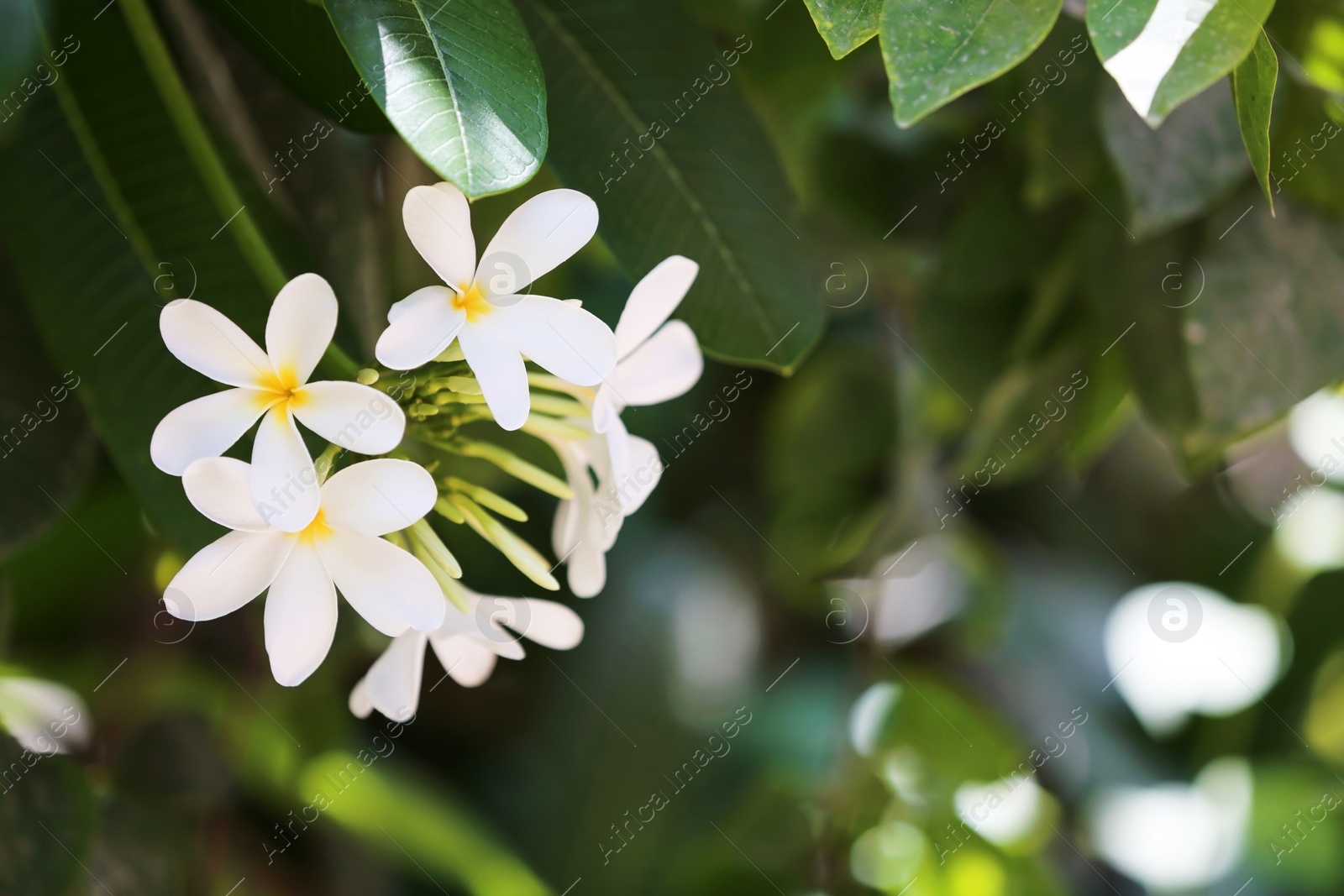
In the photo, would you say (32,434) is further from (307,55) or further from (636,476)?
(636,476)

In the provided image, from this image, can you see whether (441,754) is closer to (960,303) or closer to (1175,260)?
(960,303)

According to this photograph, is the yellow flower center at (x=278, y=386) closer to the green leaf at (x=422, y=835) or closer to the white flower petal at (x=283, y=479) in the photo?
the white flower petal at (x=283, y=479)

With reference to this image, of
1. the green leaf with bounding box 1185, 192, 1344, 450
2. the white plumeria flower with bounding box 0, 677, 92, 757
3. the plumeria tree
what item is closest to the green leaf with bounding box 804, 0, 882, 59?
the plumeria tree

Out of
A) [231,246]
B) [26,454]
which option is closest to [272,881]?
[26,454]

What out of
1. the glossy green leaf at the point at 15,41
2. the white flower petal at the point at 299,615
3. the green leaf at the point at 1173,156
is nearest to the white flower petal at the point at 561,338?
the white flower petal at the point at 299,615

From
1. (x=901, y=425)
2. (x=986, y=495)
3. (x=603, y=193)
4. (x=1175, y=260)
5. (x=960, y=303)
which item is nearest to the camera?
(x=603, y=193)

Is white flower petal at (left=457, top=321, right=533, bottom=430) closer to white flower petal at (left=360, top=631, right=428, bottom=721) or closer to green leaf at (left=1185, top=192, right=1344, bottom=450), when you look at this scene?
white flower petal at (left=360, top=631, right=428, bottom=721)

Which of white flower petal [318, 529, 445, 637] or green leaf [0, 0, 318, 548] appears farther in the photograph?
green leaf [0, 0, 318, 548]
